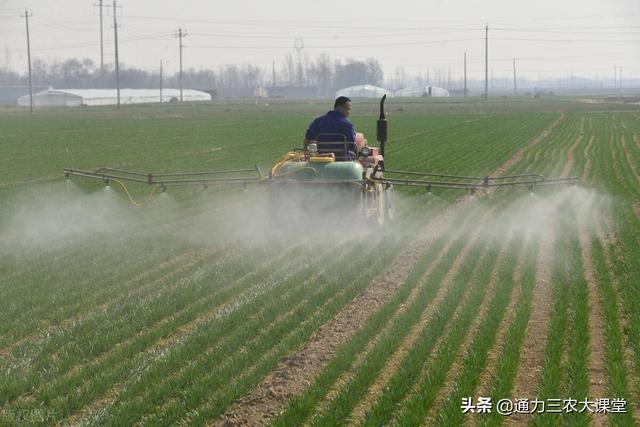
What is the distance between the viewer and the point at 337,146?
39.9 feet

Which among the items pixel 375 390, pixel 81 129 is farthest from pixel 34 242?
pixel 81 129

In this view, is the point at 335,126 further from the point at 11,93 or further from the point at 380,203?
the point at 11,93

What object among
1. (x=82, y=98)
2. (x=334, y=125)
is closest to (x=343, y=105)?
(x=334, y=125)

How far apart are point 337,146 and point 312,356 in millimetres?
5746

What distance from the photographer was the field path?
5.73m

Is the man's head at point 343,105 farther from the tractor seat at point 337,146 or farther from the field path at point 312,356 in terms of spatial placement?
the field path at point 312,356

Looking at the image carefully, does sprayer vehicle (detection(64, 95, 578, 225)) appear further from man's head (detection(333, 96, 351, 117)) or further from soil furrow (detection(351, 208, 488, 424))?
soil furrow (detection(351, 208, 488, 424))

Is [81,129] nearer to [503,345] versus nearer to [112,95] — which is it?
[503,345]

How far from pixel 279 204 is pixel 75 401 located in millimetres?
6443

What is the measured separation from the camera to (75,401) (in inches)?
229

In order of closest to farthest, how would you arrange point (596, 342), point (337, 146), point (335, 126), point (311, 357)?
point (311, 357) < point (596, 342) < point (335, 126) < point (337, 146)

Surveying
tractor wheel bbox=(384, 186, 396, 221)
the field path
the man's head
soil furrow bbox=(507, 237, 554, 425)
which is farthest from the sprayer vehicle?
soil furrow bbox=(507, 237, 554, 425)

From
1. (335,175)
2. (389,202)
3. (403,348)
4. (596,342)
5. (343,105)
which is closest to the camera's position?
(403,348)

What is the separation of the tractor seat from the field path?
1860mm
